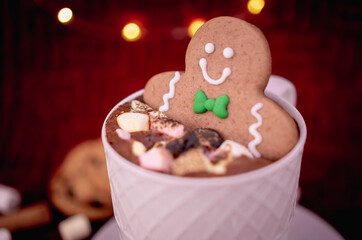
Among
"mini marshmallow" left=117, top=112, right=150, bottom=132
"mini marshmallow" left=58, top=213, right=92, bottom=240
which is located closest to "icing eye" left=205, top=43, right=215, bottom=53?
"mini marshmallow" left=117, top=112, right=150, bottom=132

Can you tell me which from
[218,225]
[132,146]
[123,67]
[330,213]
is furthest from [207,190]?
[123,67]

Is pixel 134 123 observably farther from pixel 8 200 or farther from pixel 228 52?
pixel 8 200

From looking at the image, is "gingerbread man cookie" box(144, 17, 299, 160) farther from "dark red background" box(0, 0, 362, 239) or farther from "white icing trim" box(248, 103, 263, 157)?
"dark red background" box(0, 0, 362, 239)

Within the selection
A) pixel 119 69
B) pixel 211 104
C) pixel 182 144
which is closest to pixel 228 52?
pixel 211 104

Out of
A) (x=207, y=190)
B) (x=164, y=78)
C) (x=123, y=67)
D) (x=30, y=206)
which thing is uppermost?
(x=164, y=78)

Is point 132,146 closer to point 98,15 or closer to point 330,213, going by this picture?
point 330,213

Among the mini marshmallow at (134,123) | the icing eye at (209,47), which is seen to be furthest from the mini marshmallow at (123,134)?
the icing eye at (209,47)

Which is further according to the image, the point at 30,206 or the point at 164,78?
the point at 30,206

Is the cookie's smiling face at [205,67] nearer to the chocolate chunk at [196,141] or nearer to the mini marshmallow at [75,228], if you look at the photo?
the chocolate chunk at [196,141]
